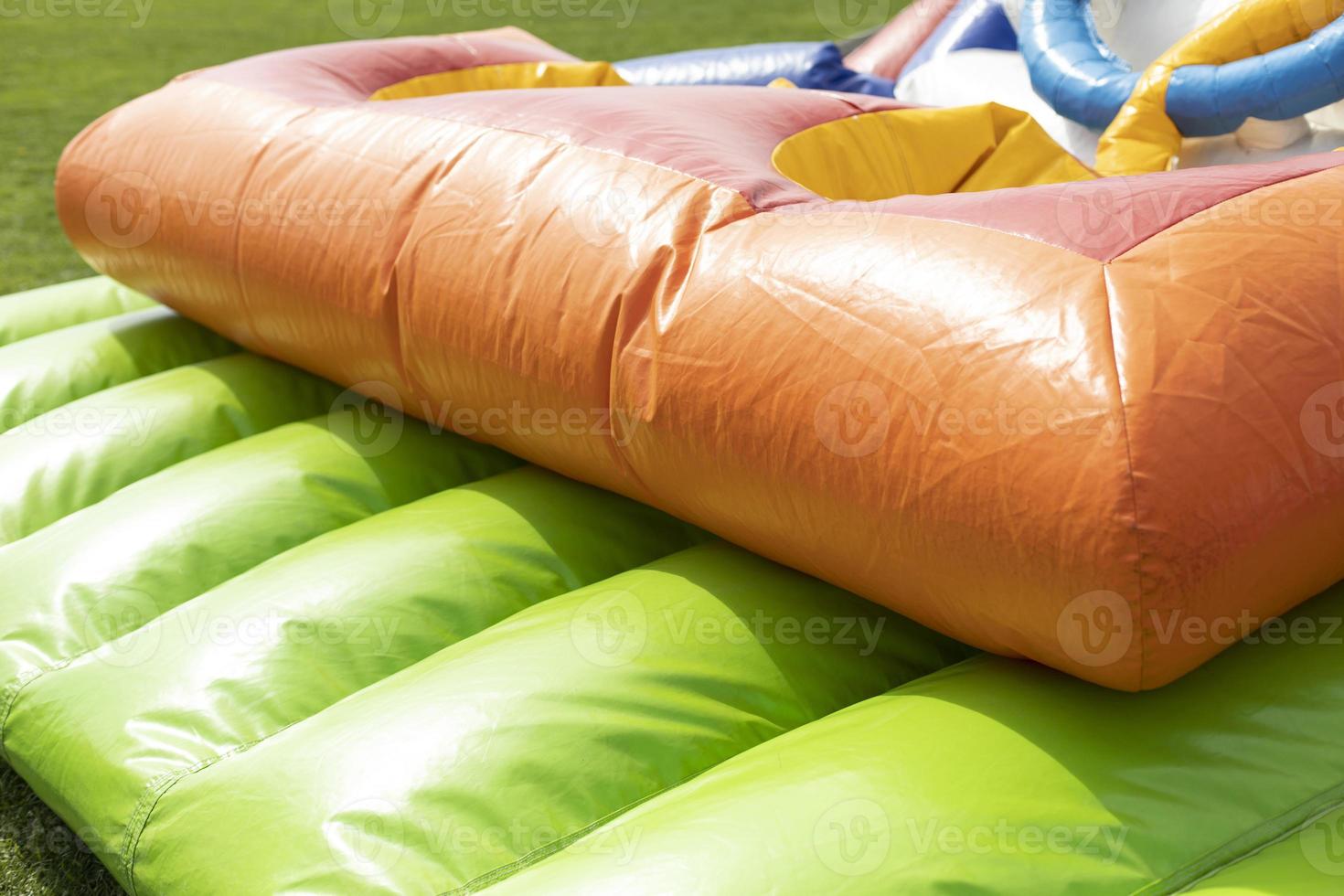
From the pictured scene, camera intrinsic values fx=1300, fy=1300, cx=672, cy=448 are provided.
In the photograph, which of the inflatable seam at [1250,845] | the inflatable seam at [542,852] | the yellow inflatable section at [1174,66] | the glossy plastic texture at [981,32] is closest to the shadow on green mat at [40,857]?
the inflatable seam at [542,852]

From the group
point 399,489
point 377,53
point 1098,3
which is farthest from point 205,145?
point 1098,3

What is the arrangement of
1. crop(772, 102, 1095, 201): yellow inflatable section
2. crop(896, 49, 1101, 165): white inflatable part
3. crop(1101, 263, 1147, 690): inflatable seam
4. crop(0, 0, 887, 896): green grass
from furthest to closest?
crop(0, 0, 887, 896): green grass, crop(896, 49, 1101, 165): white inflatable part, crop(772, 102, 1095, 201): yellow inflatable section, crop(1101, 263, 1147, 690): inflatable seam

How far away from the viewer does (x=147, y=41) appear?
19.5 ft

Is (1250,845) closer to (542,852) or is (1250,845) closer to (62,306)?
(542,852)

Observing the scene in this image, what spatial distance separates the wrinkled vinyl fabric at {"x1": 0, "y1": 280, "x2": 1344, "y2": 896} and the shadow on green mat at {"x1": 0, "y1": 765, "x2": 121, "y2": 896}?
4.0 inches

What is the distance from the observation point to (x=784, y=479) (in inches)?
40.1

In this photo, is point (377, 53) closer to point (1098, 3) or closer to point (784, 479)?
point (1098, 3)

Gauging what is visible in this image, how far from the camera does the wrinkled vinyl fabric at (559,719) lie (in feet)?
2.84

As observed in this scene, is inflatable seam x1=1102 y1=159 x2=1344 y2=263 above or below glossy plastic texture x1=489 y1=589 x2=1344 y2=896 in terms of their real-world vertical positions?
above

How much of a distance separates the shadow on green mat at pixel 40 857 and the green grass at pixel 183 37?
2899 mm

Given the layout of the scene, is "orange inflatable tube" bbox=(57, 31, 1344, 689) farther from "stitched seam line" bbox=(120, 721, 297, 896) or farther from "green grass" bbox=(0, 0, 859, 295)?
"green grass" bbox=(0, 0, 859, 295)

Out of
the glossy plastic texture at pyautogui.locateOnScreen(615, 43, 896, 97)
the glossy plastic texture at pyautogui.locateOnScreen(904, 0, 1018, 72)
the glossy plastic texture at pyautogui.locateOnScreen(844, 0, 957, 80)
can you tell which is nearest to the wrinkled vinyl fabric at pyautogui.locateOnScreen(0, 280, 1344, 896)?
the glossy plastic texture at pyautogui.locateOnScreen(615, 43, 896, 97)

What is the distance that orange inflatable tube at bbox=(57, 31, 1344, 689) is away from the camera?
0.85 m

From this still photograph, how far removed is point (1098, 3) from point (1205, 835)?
1.35 meters
